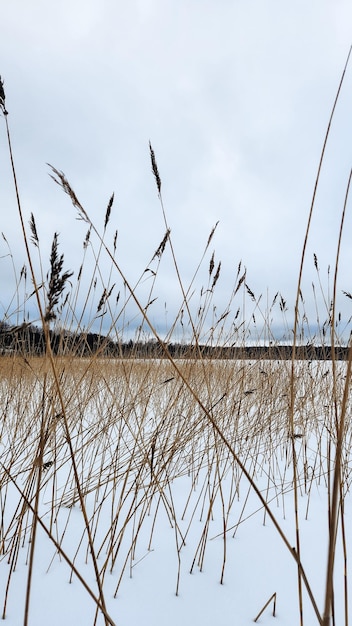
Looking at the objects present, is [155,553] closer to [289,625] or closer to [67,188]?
[289,625]

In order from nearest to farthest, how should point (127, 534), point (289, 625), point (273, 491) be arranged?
point (289, 625)
point (127, 534)
point (273, 491)

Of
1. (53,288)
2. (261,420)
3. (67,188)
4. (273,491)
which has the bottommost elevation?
(273,491)

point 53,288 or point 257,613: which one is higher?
point 53,288

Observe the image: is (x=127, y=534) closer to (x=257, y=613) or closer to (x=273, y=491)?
(x=257, y=613)

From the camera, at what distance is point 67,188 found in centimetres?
62

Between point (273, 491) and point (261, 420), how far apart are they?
503 millimetres

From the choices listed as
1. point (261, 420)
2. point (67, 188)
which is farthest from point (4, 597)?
point (261, 420)

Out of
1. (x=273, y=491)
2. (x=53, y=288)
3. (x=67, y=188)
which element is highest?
(x=67, y=188)

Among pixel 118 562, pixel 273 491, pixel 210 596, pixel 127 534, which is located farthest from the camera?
pixel 273 491

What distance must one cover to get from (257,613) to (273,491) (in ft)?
3.48

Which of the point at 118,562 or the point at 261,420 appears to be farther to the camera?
the point at 261,420

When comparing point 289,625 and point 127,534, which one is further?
point 127,534

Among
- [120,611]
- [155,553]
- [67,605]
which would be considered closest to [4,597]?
[67,605]

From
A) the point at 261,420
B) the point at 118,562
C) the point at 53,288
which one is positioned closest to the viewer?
the point at 53,288
